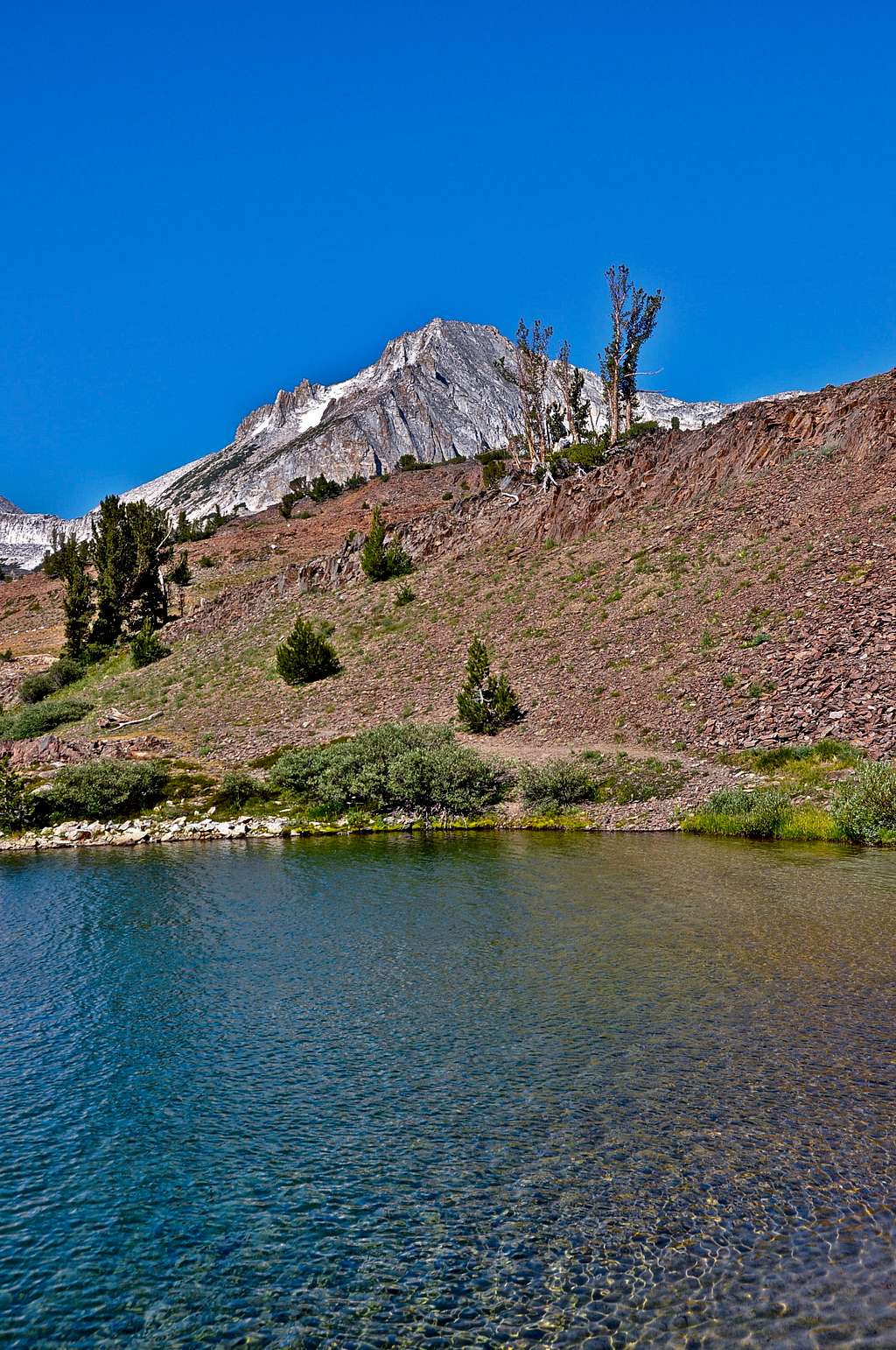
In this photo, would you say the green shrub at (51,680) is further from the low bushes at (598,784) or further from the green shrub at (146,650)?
the low bushes at (598,784)

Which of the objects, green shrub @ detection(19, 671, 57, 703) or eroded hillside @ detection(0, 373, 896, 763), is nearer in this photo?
eroded hillside @ detection(0, 373, 896, 763)

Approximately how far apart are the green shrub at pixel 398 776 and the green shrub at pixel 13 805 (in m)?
9.33

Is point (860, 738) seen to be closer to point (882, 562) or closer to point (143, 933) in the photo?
point (882, 562)

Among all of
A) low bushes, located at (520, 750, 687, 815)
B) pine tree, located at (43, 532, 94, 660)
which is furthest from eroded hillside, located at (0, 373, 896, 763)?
pine tree, located at (43, 532, 94, 660)

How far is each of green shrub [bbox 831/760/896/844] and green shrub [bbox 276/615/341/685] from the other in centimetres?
3042

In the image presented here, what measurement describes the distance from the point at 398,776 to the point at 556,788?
596cm

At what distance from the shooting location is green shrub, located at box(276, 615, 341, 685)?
155 feet

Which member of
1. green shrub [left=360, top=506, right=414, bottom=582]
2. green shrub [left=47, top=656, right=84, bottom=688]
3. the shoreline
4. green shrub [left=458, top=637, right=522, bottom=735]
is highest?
green shrub [left=360, top=506, right=414, bottom=582]

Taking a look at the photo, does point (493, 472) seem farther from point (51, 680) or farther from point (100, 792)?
point (100, 792)

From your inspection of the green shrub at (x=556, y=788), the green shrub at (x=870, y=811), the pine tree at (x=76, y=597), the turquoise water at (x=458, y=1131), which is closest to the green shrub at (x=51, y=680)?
the pine tree at (x=76, y=597)

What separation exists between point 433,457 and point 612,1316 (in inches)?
7345

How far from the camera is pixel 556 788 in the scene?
96.0 feet

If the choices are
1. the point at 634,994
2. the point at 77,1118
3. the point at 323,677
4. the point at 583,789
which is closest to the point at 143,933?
the point at 77,1118

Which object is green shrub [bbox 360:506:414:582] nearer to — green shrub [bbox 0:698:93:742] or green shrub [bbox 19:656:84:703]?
green shrub [bbox 0:698:93:742]
